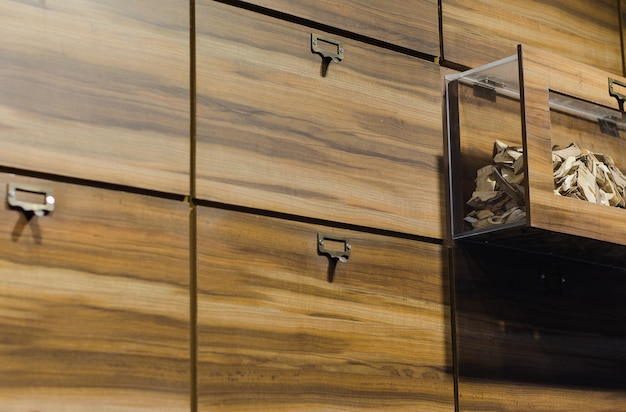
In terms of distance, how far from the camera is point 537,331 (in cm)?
259

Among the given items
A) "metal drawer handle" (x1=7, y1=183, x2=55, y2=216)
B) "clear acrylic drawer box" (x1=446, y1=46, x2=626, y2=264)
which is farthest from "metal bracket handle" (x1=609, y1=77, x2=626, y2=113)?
"metal drawer handle" (x1=7, y1=183, x2=55, y2=216)

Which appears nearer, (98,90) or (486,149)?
(98,90)

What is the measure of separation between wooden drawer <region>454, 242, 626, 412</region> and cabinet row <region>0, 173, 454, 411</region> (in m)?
0.07

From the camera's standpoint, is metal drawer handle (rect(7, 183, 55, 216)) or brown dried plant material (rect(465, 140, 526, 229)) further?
brown dried plant material (rect(465, 140, 526, 229))

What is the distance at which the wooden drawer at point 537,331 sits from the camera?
97.1 inches

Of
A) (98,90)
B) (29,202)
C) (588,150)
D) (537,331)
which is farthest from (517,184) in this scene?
(29,202)

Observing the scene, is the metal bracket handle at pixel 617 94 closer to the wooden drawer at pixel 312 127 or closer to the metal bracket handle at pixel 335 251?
the wooden drawer at pixel 312 127

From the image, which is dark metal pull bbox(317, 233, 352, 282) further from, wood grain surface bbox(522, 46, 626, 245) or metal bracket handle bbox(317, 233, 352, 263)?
wood grain surface bbox(522, 46, 626, 245)

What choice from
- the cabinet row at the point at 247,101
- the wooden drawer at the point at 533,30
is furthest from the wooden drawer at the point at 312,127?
the wooden drawer at the point at 533,30

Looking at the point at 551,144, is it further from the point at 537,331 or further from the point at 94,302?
the point at 94,302

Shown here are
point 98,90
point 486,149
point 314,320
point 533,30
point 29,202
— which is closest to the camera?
point 29,202

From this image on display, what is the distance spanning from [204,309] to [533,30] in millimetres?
1260

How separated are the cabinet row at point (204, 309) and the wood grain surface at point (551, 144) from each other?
0.27 metres

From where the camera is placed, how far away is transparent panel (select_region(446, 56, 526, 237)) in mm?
2395
